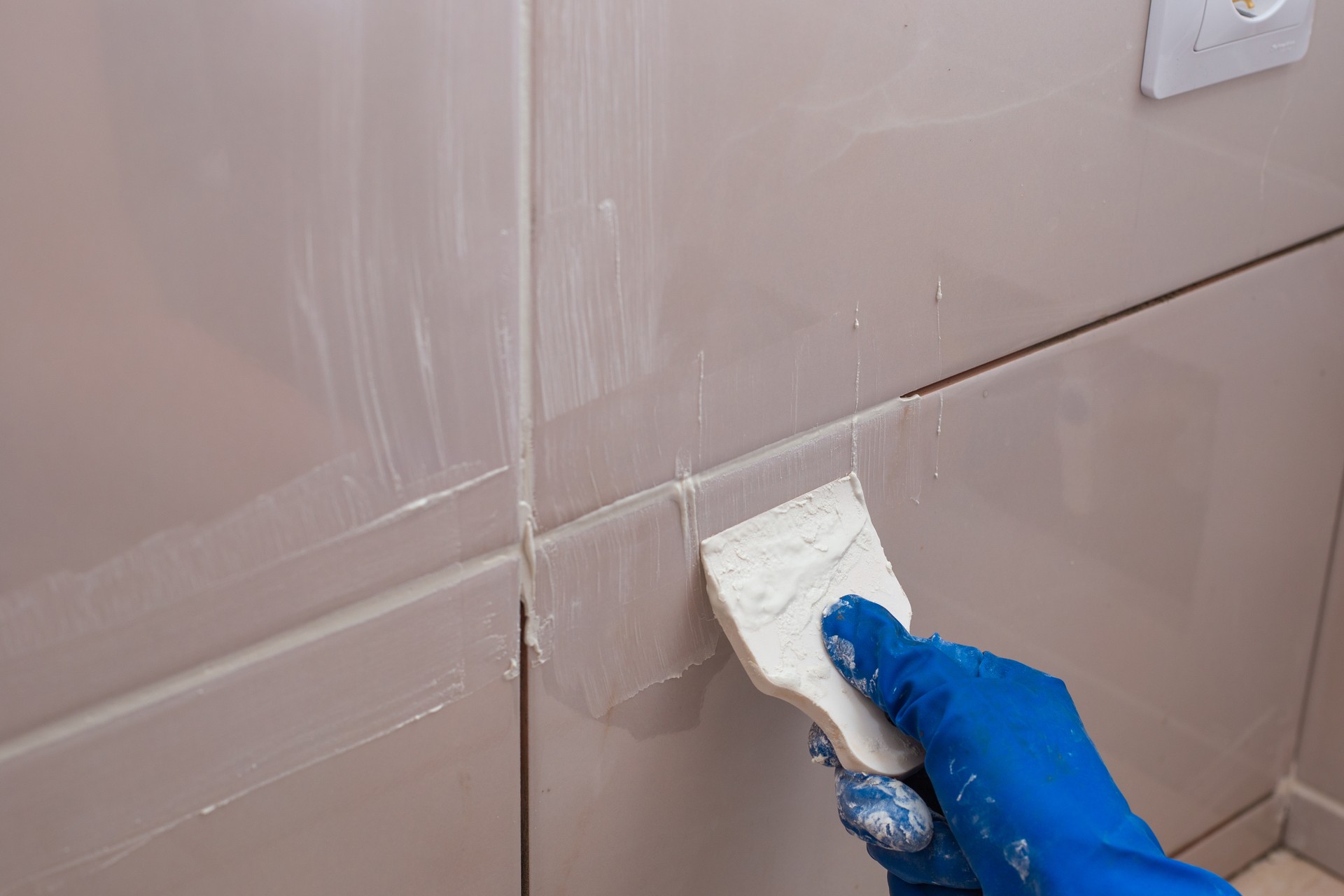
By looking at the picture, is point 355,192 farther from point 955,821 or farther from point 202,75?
point 955,821

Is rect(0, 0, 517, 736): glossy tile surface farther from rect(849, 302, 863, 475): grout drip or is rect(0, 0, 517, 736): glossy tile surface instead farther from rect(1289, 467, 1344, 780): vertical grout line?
rect(1289, 467, 1344, 780): vertical grout line

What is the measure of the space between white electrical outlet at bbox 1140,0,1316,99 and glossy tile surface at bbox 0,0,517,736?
519 millimetres

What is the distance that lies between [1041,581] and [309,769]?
0.63 meters

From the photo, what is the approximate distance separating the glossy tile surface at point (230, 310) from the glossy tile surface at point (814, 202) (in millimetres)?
51

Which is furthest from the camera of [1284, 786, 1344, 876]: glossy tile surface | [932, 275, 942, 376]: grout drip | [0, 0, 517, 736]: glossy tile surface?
[1284, 786, 1344, 876]: glossy tile surface

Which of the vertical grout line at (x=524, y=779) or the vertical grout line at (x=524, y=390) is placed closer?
the vertical grout line at (x=524, y=390)

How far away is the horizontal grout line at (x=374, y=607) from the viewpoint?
1.55 ft

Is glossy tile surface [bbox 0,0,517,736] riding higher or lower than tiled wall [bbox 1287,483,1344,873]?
higher

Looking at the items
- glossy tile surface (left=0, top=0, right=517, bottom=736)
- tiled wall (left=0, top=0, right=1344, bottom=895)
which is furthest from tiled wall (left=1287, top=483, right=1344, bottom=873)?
glossy tile surface (left=0, top=0, right=517, bottom=736)

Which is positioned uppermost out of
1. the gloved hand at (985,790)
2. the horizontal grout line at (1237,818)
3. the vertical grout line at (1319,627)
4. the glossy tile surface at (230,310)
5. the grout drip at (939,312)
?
→ the glossy tile surface at (230,310)

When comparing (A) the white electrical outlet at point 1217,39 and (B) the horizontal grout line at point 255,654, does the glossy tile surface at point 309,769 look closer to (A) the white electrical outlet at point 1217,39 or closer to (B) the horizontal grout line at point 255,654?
(B) the horizontal grout line at point 255,654

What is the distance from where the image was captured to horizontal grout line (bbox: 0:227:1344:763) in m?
0.47

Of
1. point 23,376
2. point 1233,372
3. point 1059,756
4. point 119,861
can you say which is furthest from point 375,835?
point 1233,372

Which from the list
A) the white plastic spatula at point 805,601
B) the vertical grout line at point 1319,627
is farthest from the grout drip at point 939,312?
the vertical grout line at point 1319,627
